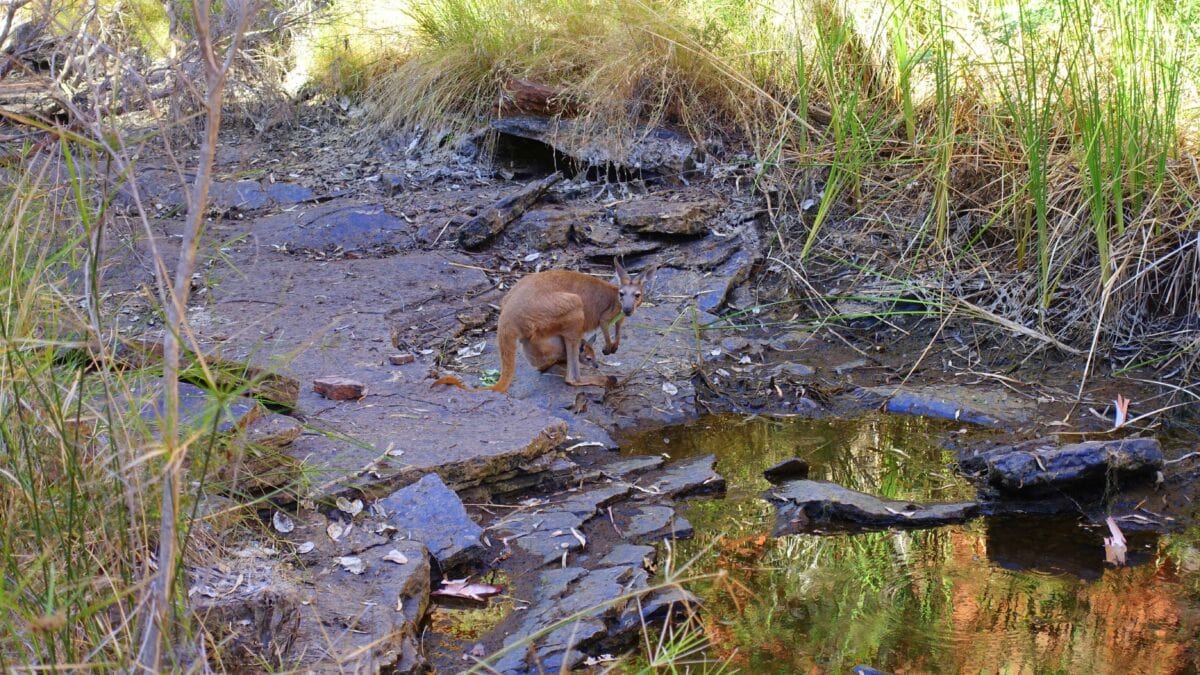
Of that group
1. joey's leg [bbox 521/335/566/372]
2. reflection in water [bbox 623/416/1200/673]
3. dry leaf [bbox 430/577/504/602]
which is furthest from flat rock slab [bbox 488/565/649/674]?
joey's leg [bbox 521/335/566/372]

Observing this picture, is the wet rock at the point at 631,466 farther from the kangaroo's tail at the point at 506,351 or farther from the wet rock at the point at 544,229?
the wet rock at the point at 544,229

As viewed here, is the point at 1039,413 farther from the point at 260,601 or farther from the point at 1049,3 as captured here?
the point at 260,601

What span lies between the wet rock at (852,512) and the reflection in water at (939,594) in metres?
0.06

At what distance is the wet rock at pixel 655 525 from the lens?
13.7 feet

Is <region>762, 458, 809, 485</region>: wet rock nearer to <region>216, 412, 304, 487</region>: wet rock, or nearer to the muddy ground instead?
the muddy ground

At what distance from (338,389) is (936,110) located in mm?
3968

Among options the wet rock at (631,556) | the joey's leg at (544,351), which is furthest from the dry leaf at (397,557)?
the joey's leg at (544,351)

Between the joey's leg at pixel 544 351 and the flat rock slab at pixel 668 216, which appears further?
the flat rock slab at pixel 668 216

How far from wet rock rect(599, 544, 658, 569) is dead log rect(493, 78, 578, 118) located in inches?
178

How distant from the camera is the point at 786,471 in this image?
4.73 metres

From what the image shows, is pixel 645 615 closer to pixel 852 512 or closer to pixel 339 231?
pixel 852 512

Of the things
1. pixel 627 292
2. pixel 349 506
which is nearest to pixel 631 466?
pixel 627 292

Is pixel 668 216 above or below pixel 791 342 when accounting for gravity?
above

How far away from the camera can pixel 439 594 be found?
12.3 feet
